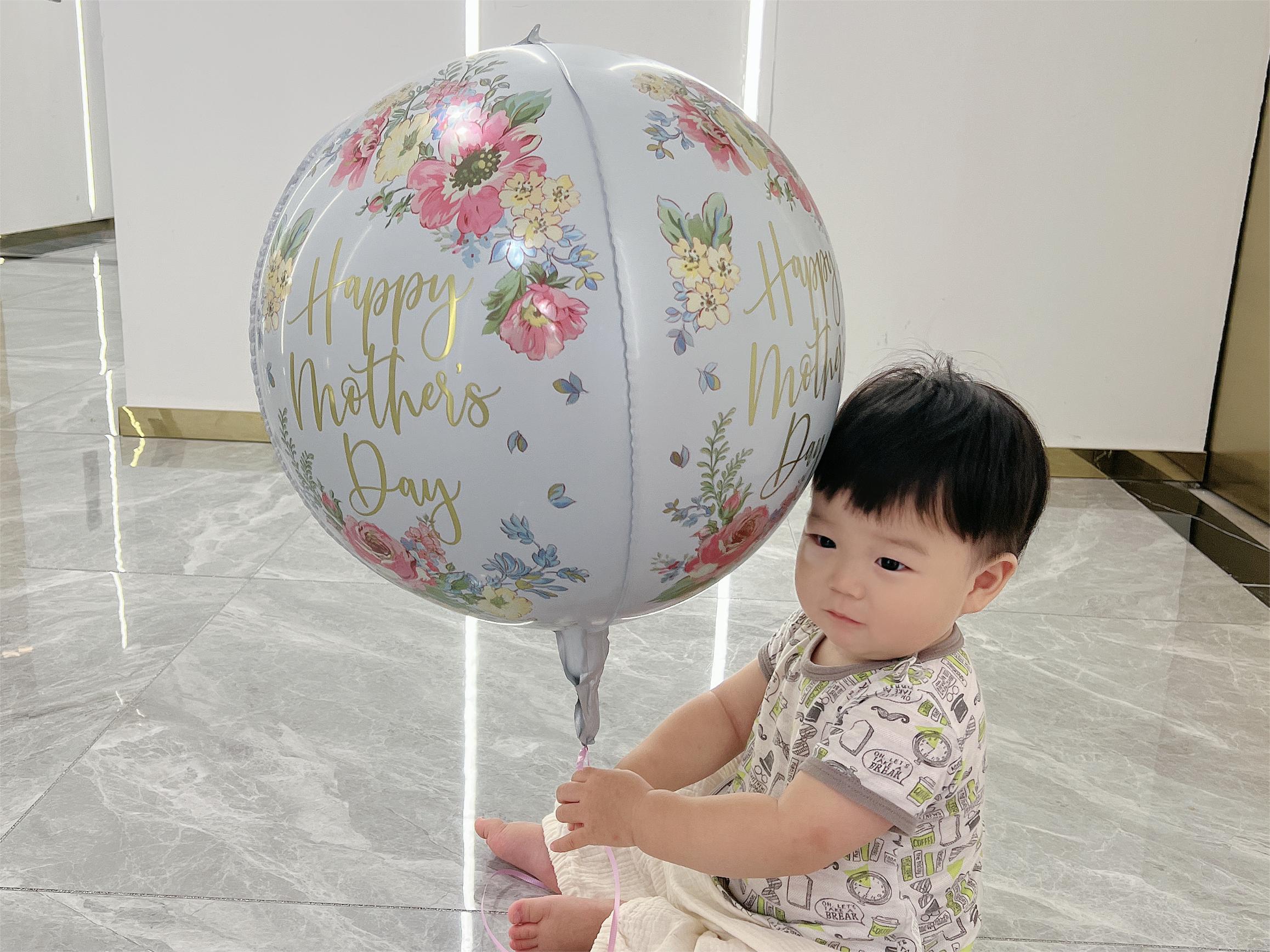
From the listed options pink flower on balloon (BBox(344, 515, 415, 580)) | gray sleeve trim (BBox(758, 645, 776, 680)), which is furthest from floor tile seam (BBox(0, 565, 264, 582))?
pink flower on balloon (BBox(344, 515, 415, 580))

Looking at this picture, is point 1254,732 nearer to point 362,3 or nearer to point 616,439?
point 616,439

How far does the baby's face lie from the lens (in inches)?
36.5

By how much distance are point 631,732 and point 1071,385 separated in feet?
5.37

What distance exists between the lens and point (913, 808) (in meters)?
0.92

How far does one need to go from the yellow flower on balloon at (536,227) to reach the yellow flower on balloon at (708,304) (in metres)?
0.09

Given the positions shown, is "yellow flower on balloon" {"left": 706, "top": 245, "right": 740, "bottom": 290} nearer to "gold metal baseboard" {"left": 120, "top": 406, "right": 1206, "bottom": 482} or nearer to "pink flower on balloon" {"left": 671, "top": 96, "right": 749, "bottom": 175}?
"pink flower on balloon" {"left": 671, "top": 96, "right": 749, "bottom": 175}

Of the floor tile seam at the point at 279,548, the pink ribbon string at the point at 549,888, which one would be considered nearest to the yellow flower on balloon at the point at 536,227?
the pink ribbon string at the point at 549,888

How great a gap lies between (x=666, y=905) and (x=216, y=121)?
208 cm

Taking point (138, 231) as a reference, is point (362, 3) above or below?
above

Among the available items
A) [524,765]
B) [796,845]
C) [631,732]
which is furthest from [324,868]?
[796,845]

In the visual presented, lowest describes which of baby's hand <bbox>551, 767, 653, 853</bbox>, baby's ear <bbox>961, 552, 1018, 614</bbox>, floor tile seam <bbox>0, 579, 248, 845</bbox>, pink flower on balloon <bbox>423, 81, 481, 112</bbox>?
floor tile seam <bbox>0, 579, 248, 845</bbox>

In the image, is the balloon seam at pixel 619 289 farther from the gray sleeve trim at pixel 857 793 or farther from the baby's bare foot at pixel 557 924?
the baby's bare foot at pixel 557 924

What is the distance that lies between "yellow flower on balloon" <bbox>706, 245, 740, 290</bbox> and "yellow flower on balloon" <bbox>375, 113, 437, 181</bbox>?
0.21 m

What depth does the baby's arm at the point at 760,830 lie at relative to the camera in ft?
3.01
